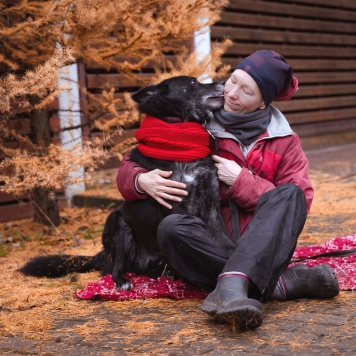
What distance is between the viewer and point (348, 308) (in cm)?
305

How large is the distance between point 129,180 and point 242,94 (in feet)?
2.50

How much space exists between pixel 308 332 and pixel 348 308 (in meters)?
Answer: 0.41

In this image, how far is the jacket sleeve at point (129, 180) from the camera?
3.48 metres

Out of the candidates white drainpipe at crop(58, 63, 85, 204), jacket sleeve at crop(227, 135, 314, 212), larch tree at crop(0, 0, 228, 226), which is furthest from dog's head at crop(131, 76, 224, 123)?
white drainpipe at crop(58, 63, 85, 204)

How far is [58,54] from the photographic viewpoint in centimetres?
422

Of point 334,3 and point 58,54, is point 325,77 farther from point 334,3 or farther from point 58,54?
point 58,54

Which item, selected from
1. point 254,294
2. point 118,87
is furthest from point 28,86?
point 118,87

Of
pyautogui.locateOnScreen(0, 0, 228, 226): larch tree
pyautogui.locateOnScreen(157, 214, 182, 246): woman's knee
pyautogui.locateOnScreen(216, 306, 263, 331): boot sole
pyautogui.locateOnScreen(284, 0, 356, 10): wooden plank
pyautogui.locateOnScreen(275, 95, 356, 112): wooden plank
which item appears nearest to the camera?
pyautogui.locateOnScreen(216, 306, 263, 331): boot sole

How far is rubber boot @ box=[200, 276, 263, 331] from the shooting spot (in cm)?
267

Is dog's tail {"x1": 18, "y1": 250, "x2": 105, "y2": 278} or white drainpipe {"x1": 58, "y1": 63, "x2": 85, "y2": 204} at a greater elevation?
white drainpipe {"x1": 58, "y1": 63, "x2": 85, "y2": 204}

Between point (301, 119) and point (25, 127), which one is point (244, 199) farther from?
point (301, 119)

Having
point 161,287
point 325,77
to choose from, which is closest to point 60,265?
point 161,287

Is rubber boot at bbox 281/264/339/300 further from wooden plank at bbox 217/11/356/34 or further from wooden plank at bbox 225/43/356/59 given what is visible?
wooden plank at bbox 225/43/356/59

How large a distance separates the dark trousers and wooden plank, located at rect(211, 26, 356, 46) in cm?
653
